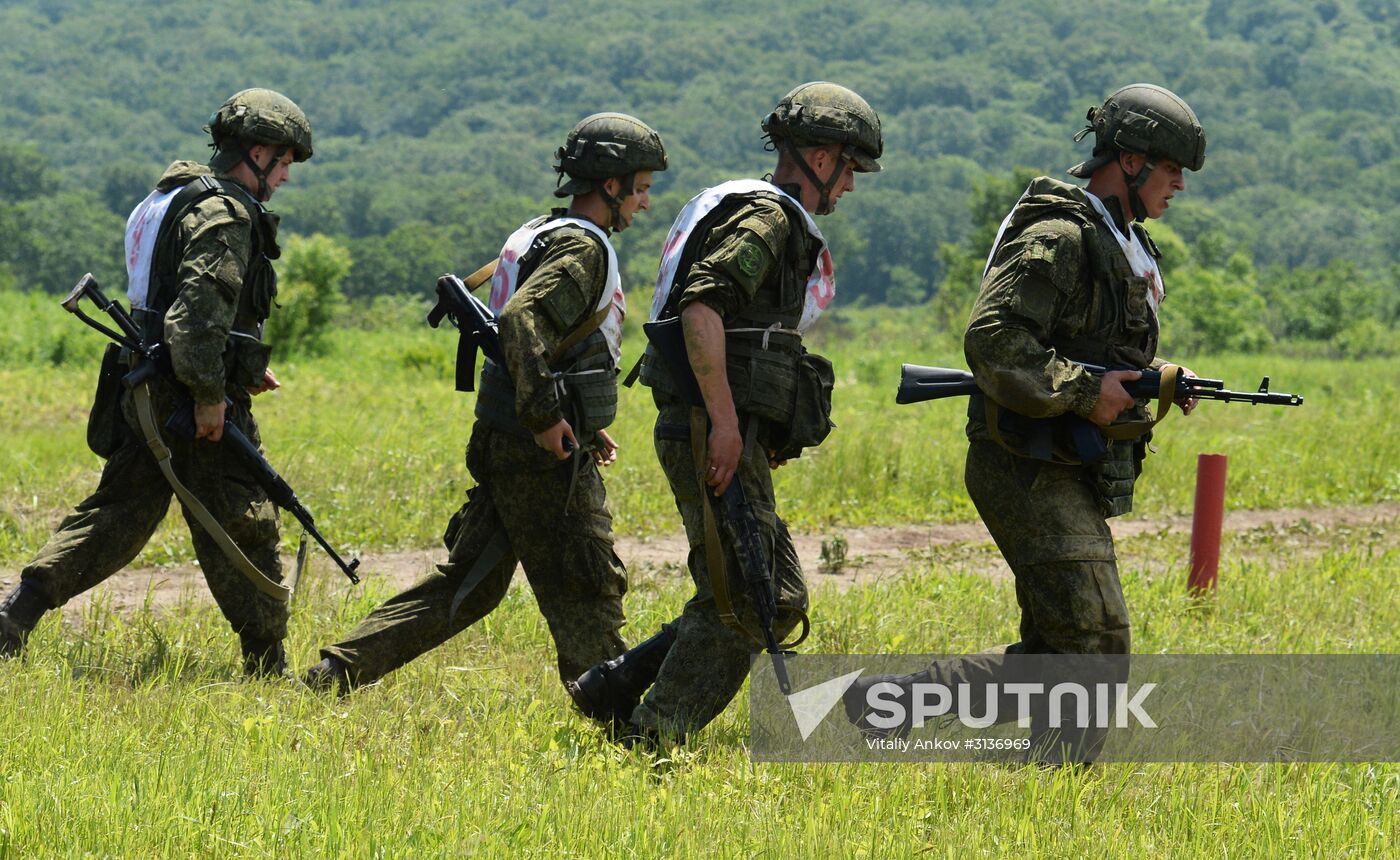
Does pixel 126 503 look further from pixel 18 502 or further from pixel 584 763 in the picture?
pixel 18 502

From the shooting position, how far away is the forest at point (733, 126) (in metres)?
116

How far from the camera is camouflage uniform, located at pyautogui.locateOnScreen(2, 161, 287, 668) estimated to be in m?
5.14

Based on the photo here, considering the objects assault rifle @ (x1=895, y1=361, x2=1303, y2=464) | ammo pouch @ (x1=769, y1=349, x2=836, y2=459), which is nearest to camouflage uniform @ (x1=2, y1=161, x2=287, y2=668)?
ammo pouch @ (x1=769, y1=349, x2=836, y2=459)

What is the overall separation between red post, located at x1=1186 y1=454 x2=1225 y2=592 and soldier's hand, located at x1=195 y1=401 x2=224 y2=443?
4.27 m

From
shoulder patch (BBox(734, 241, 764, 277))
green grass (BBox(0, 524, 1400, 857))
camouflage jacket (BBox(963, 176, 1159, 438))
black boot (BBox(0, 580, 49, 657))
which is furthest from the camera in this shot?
black boot (BBox(0, 580, 49, 657))

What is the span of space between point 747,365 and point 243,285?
5.88 ft

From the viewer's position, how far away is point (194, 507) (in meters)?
5.31

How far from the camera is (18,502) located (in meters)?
8.34

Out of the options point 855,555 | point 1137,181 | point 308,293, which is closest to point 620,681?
point 1137,181

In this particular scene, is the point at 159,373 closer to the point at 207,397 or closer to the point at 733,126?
the point at 207,397

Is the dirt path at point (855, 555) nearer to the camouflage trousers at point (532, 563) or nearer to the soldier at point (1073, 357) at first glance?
the camouflage trousers at point (532, 563)

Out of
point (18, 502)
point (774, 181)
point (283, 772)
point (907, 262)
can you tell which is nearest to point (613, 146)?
point (774, 181)

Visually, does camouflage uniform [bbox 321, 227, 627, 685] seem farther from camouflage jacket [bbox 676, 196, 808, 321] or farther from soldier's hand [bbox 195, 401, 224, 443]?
soldier's hand [bbox 195, 401, 224, 443]

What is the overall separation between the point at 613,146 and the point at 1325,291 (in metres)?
48.8
